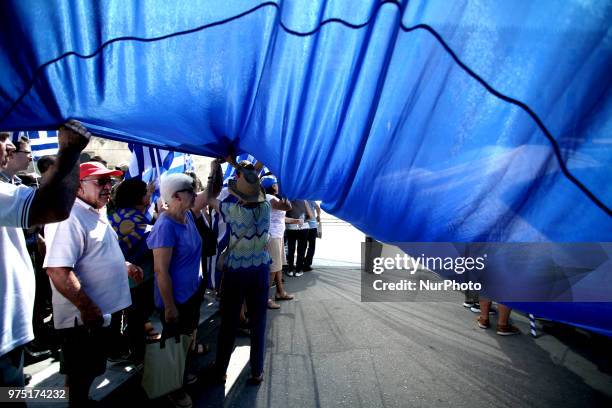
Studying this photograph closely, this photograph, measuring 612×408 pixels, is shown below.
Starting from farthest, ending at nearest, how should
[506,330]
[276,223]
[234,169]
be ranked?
[276,223]
[506,330]
[234,169]

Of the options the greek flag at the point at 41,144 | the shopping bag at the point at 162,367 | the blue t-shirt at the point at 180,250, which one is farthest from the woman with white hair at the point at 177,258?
the greek flag at the point at 41,144

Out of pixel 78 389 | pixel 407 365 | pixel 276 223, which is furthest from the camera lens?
pixel 276 223

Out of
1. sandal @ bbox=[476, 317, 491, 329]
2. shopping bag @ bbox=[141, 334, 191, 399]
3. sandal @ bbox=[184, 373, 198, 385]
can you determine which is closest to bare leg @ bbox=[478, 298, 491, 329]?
sandal @ bbox=[476, 317, 491, 329]

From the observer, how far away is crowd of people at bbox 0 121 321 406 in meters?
1.39

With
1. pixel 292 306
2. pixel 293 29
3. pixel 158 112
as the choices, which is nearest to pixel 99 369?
pixel 158 112

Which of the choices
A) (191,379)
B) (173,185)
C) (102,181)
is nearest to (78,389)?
(191,379)

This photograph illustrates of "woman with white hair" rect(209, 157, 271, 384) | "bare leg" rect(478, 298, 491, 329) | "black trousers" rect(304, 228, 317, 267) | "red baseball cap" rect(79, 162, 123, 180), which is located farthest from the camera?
"black trousers" rect(304, 228, 317, 267)

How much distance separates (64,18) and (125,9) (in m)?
0.23

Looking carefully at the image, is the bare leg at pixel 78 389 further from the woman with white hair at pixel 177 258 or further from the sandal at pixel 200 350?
the sandal at pixel 200 350

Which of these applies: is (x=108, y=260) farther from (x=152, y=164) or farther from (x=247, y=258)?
(x=152, y=164)

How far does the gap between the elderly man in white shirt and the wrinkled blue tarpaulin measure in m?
0.37

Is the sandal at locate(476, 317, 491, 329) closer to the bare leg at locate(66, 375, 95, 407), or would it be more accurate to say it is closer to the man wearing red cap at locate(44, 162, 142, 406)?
the man wearing red cap at locate(44, 162, 142, 406)

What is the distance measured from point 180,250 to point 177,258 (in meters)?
0.06

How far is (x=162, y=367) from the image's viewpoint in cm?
247
